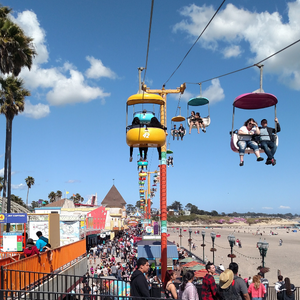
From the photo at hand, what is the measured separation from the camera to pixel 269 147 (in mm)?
9281

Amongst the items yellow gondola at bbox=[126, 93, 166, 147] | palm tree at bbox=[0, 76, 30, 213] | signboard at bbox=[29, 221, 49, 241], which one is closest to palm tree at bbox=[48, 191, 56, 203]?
palm tree at bbox=[0, 76, 30, 213]

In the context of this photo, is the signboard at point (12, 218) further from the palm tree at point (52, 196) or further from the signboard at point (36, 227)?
the palm tree at point (52, 196)

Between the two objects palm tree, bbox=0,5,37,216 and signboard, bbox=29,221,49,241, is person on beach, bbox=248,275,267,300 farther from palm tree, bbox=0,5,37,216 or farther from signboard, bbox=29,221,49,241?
palm tree, bbox=0,5,37,216

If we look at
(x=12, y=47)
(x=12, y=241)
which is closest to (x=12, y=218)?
(x=12, y=241)

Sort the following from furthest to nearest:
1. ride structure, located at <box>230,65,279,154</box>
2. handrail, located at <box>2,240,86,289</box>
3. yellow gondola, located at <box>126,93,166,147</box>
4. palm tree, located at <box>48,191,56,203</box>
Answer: palm tree, located at <box>48,191,56,203</box> → yellow gondola, located at <box>126,93,166,147</box> → ride structure, located at <box>230,65,279,154</box> → handrail, located at <box>2,240,86,289</box>

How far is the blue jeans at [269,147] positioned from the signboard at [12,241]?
397 inches

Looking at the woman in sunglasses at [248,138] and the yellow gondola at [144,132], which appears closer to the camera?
the woman in sunglasses at [248,138]

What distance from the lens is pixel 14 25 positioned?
2064cm

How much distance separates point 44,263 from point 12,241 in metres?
3.80

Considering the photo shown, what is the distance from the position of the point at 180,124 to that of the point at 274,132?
10007 millimetres

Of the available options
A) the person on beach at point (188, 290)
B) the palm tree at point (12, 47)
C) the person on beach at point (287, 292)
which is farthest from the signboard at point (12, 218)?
the person on beach at point (287, 292)

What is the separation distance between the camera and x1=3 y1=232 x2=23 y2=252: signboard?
43.5 ft

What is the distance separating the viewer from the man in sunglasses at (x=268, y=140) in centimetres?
914

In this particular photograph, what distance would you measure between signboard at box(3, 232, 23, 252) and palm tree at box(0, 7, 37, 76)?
12.1 meters
